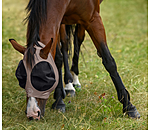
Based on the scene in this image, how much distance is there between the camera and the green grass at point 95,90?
258cm

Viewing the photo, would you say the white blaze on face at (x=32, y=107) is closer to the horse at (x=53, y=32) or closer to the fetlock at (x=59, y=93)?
the horse at (x=53, y=32)

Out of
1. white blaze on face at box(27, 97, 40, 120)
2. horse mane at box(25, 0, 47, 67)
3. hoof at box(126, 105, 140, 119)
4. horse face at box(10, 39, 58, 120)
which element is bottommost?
hoof at box(126, 105, 140, 119)

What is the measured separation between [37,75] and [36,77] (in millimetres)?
30

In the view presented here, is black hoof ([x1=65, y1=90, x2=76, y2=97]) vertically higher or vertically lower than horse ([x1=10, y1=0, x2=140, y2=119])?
lower

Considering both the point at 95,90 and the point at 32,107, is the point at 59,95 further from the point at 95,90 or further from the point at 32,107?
the point at 32,107

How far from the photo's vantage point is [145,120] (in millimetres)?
2762

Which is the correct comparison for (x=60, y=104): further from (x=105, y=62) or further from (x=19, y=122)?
(x=105, y=62)

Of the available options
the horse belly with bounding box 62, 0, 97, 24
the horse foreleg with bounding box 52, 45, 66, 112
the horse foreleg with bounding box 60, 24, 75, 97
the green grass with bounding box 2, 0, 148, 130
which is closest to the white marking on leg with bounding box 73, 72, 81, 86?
the green grass with bounding box 2, 0, 148, 130

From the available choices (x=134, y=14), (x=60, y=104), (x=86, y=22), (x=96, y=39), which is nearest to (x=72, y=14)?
(x=86, y=22)

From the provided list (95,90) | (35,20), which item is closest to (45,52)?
(35,20)

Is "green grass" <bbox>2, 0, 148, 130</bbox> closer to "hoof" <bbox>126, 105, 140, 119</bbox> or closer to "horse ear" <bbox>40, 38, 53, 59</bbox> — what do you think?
"hoof" <bbox>126, 105, 140, 119</bbox>

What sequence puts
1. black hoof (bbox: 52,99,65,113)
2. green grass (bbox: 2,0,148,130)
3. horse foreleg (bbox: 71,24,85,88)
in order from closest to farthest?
green grass (bbox: 2,0,148,130) → black hoof (bbox: 52,99,65,113) → horse foreleg (bbox: 71,24,85,88)

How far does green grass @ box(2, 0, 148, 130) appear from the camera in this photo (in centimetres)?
258

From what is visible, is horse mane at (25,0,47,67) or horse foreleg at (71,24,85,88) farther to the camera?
horse foreleg at (71,24,85,88)
